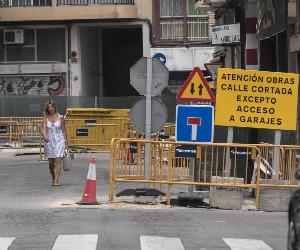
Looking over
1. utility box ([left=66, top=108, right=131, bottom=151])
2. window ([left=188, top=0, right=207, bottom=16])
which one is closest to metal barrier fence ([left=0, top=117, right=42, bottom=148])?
utility box ([left=66, top=108, right=131, bottom=151])

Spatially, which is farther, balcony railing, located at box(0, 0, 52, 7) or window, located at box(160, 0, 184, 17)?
window, located at box(160, 0, 184, 17)

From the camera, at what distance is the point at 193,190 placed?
47.8ft

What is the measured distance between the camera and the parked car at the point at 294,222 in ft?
26.5

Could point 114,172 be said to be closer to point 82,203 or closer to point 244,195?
point 82,203

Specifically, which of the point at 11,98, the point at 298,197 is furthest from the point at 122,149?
the point at 11,98

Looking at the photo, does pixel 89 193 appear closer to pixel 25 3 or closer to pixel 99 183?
pixel 99 183

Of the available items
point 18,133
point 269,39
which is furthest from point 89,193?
point 18,133

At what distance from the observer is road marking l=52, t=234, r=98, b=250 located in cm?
975

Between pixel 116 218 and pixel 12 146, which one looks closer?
pixel 116 218

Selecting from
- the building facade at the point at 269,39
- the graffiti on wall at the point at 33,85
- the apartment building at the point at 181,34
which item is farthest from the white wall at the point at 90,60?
the building facade at the point at 269,39

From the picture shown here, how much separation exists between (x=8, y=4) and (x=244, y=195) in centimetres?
2312

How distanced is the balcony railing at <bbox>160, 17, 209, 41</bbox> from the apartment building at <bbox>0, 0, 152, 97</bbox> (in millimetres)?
932

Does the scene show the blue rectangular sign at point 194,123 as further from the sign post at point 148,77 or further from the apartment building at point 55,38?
the apartment building at point 55,38

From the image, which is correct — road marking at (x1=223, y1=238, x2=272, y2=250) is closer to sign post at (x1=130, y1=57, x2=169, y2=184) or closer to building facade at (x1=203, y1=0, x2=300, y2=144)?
building facade at (x1=203, y1=0, x2=300, y2=144)
